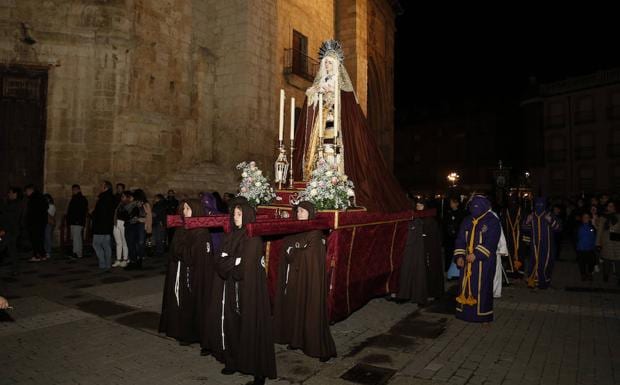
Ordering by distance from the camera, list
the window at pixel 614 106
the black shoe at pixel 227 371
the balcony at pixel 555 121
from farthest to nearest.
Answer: the balcony at pixel 555 121, the window at pixel 614 106, the black shoe at pixel 227 371

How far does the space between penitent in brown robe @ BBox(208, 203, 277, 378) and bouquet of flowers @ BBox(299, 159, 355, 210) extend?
179 centimetres

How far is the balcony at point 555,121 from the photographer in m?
33.6

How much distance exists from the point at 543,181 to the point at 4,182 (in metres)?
A: 36.9

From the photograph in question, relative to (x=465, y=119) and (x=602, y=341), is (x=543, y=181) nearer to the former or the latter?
(x=465, y=119)

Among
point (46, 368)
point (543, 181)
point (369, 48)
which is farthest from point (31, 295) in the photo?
point (543, 181)

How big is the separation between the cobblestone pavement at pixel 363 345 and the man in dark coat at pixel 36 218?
2744 mm

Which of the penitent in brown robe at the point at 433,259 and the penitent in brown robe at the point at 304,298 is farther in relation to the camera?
the penitent in brown robe at the point at 433,259

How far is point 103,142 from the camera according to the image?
1287cm

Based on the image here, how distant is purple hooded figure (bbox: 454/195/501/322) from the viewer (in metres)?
5.91

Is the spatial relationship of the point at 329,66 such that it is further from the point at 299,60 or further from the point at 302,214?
the point at 299,60

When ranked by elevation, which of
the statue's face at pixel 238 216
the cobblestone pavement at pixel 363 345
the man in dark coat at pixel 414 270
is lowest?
the cobblestone pavement at pixel 363 345

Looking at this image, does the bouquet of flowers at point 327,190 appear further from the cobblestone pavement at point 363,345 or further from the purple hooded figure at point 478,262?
the purple hooded figure at point 478,262

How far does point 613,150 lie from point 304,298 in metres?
35.3

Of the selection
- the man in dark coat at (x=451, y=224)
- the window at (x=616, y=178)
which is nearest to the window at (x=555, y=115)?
the window at (x=616, y=178)
